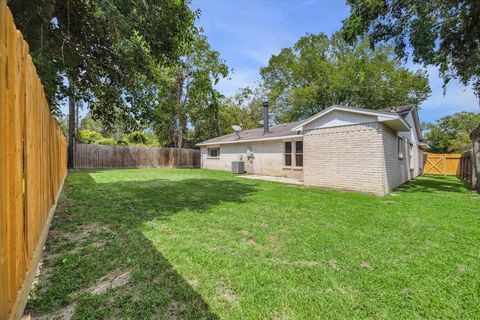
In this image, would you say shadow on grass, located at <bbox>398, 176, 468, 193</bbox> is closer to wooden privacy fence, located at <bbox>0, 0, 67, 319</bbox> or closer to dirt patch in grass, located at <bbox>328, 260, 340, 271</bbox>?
dirt patch in grass, located at <bbox>328, 260, 340, 271</bbox>

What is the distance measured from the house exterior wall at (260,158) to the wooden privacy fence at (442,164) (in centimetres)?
1256

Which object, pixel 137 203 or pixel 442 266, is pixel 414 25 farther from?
pixel 137 203

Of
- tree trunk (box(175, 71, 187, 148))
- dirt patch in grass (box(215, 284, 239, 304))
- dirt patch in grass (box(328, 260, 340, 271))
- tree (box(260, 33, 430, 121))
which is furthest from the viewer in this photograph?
tree (box(260, 33, 430, 121))

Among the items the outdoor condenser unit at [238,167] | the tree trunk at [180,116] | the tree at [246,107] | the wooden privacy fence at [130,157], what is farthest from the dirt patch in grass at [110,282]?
the tree at [246,107]

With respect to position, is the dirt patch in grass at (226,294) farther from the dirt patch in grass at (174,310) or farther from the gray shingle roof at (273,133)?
the gray shingle roof at (273,133)

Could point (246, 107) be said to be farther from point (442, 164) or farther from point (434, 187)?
point (434, 187)

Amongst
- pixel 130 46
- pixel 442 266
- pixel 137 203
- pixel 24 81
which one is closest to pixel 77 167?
pixel 137 203


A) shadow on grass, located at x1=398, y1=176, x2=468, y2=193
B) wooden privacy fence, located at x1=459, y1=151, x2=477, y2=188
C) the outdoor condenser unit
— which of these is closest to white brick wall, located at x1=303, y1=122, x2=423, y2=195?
shadow on grass, located at x1=398, y1=176, x2=468, y2=193

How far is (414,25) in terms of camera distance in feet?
30.1

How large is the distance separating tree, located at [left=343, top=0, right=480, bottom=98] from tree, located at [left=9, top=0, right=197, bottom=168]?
792 cm

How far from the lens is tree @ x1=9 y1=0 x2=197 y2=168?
497 centimetres

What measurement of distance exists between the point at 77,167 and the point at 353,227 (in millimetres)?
18553

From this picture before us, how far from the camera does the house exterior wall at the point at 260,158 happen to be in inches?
553

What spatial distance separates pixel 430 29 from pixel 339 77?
18.1m
